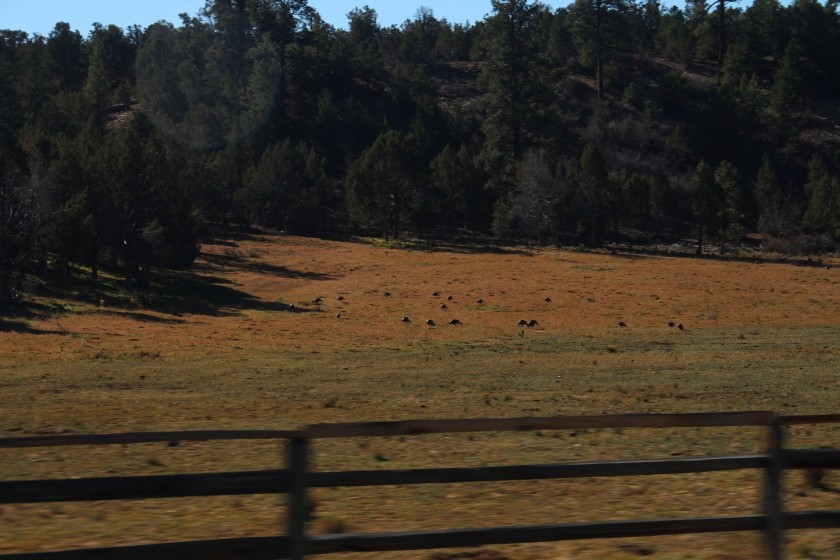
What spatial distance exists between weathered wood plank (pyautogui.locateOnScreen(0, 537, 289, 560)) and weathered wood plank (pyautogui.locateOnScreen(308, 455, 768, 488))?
0.44m

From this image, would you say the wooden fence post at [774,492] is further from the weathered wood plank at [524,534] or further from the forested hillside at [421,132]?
the forested hillside at [421,132]

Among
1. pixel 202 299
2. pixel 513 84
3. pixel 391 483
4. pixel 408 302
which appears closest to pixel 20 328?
pixel 202 299

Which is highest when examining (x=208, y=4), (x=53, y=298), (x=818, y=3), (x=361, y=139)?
(x=818, y=3)

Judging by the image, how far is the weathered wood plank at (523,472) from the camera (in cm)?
527

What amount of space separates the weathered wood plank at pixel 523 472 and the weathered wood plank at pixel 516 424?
0.24 m

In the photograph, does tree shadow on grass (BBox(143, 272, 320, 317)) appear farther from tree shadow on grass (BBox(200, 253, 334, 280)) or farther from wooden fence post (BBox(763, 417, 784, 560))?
wooden fence post (BBox(763, 417, 784, 560))

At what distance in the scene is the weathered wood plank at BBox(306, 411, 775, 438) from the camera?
5.21 m

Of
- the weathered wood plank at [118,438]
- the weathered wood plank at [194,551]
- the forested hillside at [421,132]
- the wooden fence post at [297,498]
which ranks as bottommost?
the weathered wood plank at [194,551]

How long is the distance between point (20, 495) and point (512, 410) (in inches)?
436

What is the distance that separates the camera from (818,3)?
147 m

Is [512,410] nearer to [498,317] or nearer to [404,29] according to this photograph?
[498,317]

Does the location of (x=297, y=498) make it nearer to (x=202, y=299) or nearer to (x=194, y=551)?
(x=194, y=551)

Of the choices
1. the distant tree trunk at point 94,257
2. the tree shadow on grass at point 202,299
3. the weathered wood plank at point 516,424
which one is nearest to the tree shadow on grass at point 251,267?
the tree shadow on grass at point 202,299

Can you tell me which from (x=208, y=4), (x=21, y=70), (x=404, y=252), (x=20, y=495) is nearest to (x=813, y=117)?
(x=404, y=252)
